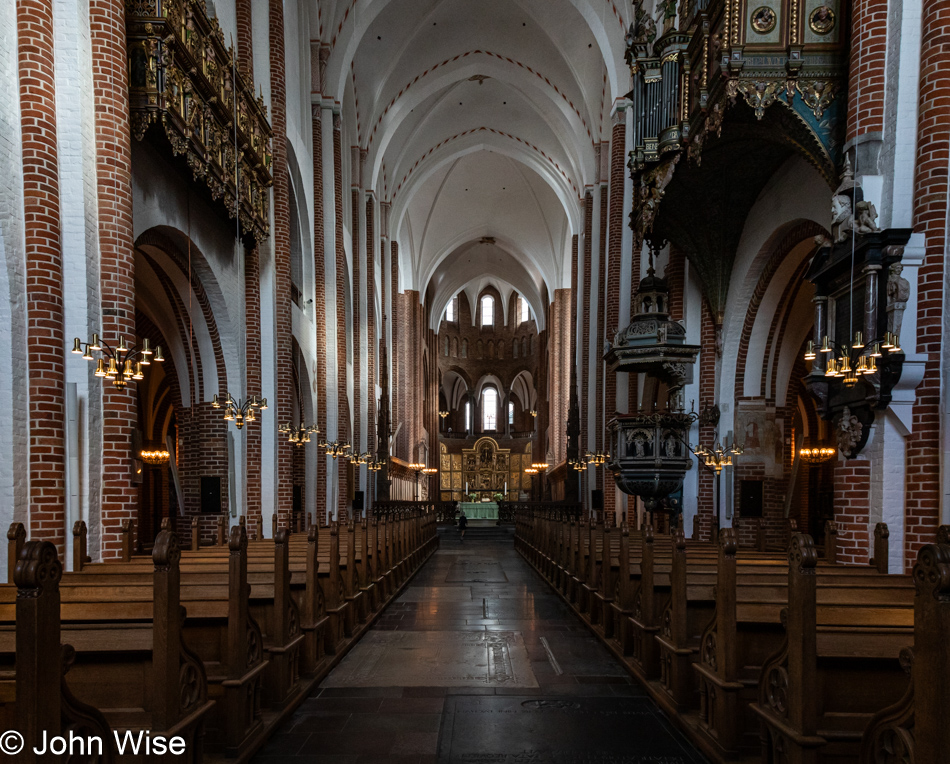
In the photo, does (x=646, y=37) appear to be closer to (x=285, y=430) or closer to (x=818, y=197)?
(x=818, y=197)

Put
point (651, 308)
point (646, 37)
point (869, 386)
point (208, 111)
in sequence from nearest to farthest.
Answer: point (869, 386), point (208, 111), point (646, 37), point (651, 308)

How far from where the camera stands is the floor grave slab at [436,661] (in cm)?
626

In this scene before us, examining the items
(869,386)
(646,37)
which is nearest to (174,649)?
(869,386)

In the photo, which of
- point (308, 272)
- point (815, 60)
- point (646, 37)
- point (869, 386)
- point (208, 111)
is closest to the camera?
point (869, 386)

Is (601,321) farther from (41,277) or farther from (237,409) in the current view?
(41,277)

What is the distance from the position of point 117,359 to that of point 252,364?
606 centimetres

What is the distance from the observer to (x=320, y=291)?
18.8 meters

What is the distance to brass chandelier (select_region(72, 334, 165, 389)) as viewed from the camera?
7055 mm

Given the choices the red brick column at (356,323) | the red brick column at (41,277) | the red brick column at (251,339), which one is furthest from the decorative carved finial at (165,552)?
the red brick column at (356,323)

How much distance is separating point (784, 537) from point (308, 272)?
1146cm

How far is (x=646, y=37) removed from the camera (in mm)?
11305

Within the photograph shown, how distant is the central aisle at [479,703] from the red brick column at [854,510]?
240cm

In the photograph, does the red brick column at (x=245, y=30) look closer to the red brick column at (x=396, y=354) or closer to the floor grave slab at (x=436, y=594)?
the floor grave slab at (x=436, y=594)

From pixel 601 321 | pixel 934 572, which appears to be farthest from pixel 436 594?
pixel 601 321
